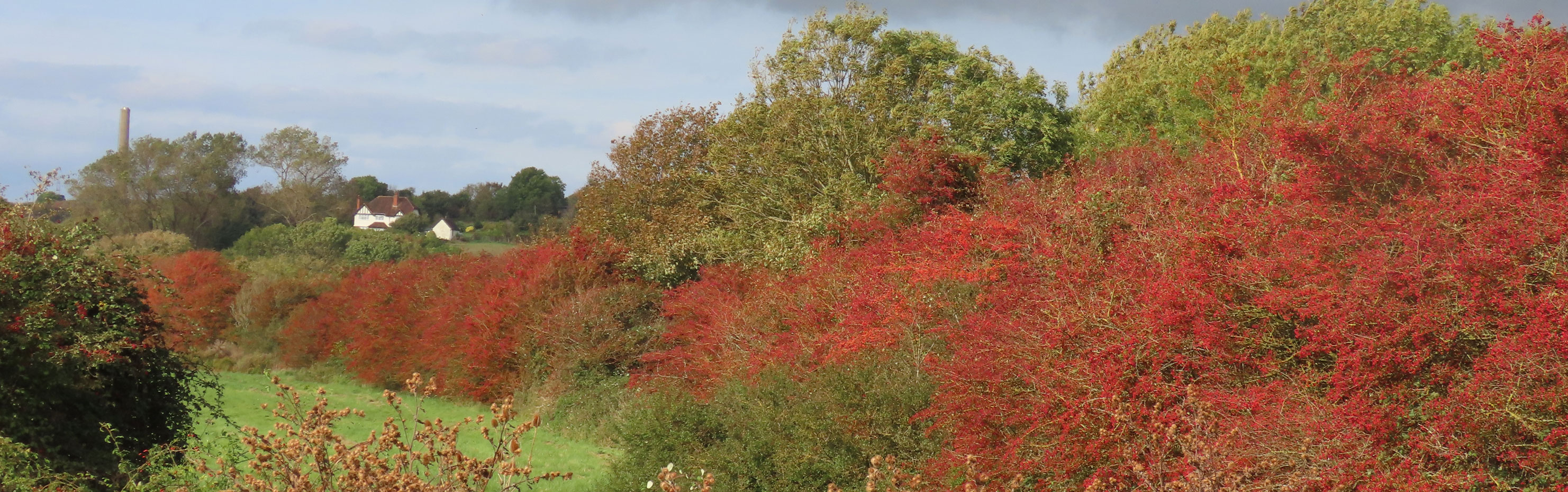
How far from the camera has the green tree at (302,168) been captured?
64.0 m

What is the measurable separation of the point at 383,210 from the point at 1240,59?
264 ft

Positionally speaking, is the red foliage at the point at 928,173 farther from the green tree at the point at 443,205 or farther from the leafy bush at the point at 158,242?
the green tree at the point at 443,205

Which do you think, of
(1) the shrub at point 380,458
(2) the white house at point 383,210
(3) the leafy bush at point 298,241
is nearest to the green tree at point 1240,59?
(1) the shrub at point 380,458

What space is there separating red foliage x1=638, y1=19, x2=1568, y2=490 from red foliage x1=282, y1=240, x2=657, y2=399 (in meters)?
11.5

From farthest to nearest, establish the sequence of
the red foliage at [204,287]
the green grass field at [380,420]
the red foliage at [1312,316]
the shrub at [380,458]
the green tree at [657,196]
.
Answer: the red foliage at [204,287] < the green tree at [657,196] < the green grass field at [380,420] < the red foliage at [1312,316] < the shrub at [380,458]

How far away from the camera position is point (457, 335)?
2411cm

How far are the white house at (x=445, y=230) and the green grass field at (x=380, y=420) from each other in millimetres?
49330

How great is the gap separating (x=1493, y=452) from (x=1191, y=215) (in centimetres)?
324

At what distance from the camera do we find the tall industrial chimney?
47875mm

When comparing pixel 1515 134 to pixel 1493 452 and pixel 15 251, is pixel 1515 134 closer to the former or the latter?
pixel 1493 452

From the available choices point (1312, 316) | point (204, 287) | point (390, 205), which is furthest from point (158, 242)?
point (1312, 316)

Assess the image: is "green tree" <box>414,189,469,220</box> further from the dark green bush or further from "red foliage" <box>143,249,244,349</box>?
the dark green bush

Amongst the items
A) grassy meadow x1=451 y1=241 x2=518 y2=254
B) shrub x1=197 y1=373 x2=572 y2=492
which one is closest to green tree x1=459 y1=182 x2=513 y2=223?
grassy meadow x1=451 y1=241 x2=518 y2=254

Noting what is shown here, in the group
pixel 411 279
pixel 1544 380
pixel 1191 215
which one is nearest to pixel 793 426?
pixel 1191 215
